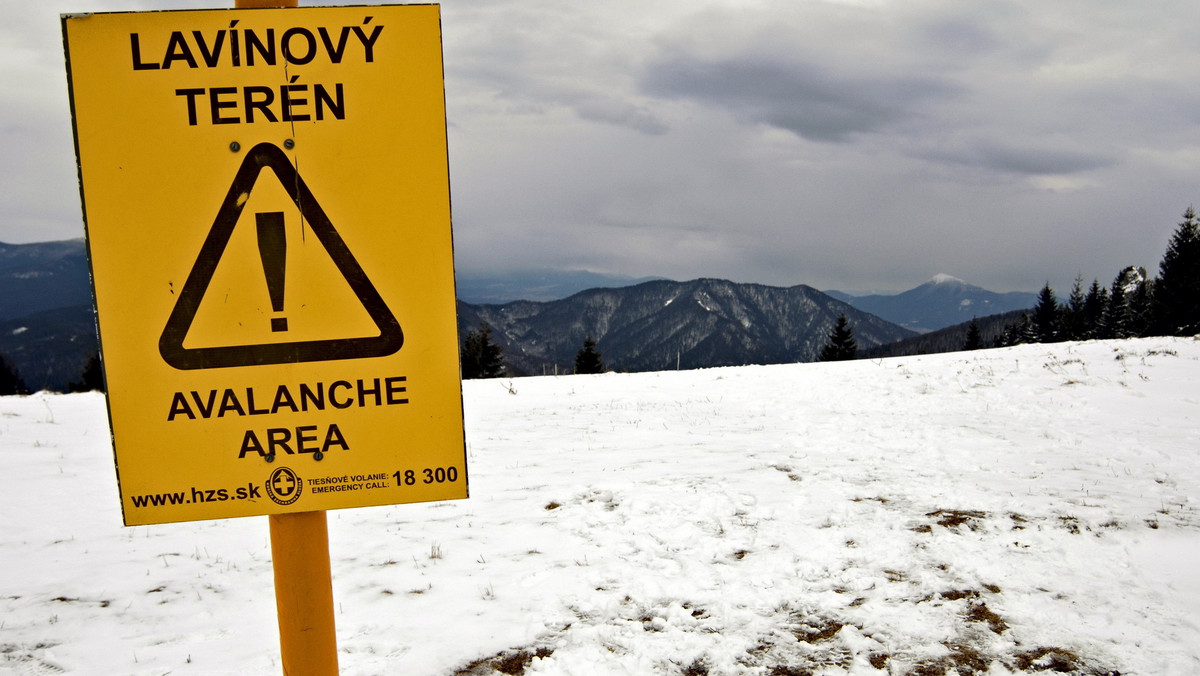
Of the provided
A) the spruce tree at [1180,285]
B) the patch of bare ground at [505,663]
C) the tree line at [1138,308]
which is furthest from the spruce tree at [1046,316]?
the patch of bare ground at [505,663]

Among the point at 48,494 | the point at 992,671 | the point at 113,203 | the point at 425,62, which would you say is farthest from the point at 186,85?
the point at 48,494

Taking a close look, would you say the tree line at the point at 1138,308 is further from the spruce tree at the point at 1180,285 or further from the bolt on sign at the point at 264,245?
the bolt on sign at the point at 264,245

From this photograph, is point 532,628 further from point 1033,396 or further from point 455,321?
A: point 1033,396

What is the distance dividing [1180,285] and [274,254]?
227ft

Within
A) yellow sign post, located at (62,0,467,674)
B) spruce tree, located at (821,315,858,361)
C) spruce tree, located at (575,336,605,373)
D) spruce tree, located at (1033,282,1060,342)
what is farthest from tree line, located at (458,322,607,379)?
spruce tree, located at (1033,282,1060,342)

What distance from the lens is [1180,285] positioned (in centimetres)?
4988

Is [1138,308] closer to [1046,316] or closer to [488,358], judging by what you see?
[1046,316]

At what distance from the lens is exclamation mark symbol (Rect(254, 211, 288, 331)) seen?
1792mm

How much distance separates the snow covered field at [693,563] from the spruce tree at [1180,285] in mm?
53721

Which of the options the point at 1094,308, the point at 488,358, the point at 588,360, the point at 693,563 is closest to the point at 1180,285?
the point at 1094,308

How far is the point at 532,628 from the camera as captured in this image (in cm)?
384

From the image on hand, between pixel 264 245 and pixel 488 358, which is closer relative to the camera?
pixel 264 245

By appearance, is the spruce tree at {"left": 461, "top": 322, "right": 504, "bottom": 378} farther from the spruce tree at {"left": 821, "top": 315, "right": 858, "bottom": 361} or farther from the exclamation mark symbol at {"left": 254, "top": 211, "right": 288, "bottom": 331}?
the exclamation mark symbol at {"left": 254, "top": 211, "right": 288, "bottom": 331}

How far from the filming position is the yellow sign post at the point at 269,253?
5.70ft
